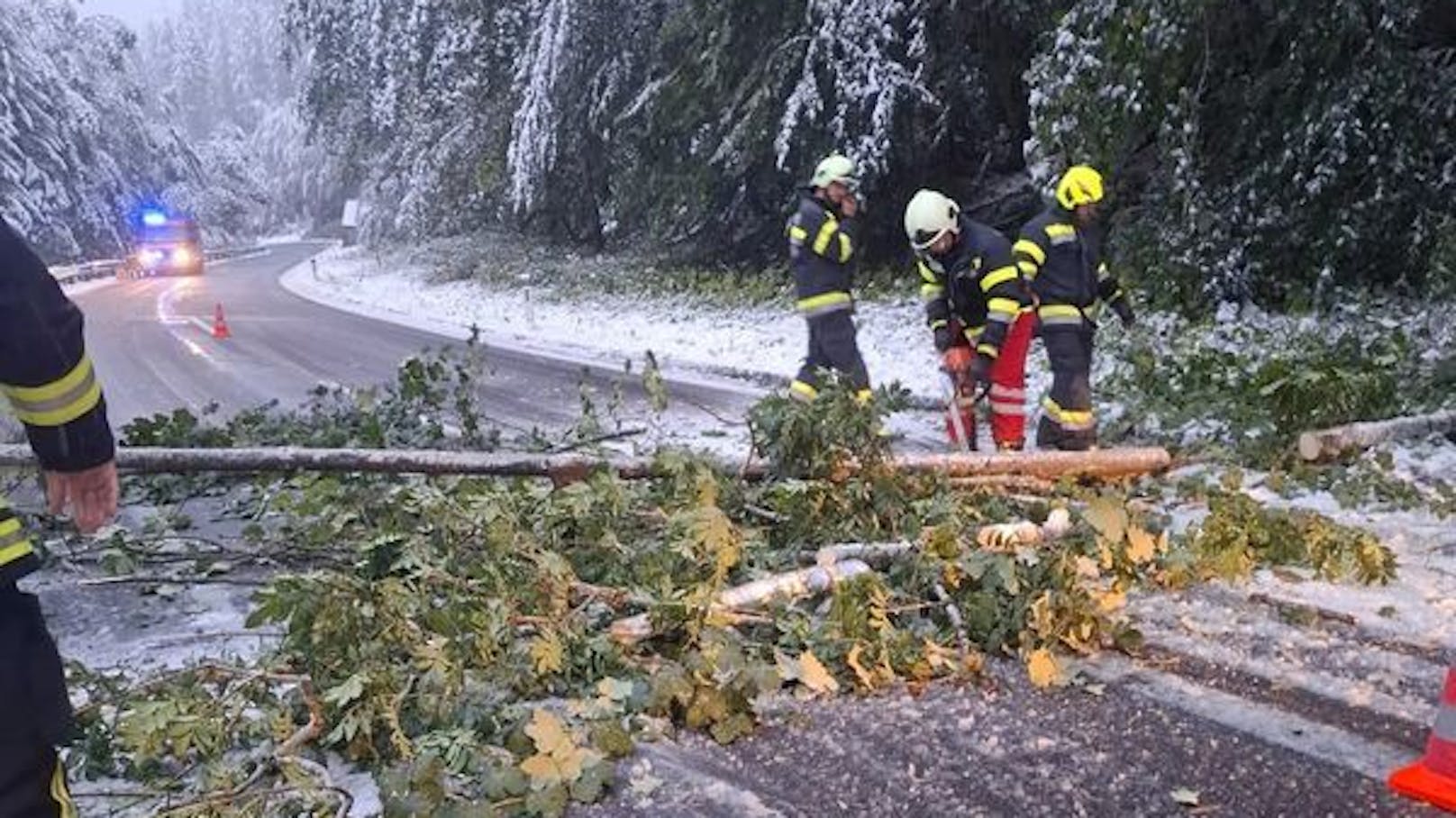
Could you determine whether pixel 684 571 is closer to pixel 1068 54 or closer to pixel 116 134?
pixel 1068 54

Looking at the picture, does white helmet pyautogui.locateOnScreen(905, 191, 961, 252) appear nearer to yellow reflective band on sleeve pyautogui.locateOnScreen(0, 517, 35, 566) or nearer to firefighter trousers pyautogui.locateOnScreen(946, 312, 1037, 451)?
firefighter trousers pyautogui.locateOnScreen(946, 312, 1037, 451)

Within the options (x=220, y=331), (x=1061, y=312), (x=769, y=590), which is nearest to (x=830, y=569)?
(x=769, y=590)

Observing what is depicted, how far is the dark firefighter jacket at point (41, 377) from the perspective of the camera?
228 cm

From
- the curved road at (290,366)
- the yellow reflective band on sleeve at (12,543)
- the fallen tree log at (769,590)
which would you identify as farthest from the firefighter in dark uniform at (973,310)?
the yellow reflective band on sleeve at (12,543)

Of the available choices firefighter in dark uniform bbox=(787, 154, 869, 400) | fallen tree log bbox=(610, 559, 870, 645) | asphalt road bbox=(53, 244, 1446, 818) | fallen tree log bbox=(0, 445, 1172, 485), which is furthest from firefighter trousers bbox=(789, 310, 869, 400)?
asphalt road bbox=(53, 244, 1446, 818)

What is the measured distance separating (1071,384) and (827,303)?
5.28 ft

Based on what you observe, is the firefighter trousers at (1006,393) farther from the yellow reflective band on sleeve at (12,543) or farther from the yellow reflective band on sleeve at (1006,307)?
the yellow reflective band on sleeve at (12,543)

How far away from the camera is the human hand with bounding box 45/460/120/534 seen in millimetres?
2559

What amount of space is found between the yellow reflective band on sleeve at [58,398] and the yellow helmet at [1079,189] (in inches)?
210

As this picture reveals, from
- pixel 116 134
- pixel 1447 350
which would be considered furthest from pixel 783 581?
pixel 116 134

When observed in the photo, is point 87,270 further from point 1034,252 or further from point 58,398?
point 58,398

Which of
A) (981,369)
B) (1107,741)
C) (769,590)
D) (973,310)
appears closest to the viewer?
(1107,741)

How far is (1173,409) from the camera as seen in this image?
780 cm

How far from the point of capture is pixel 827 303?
735 centimetres
